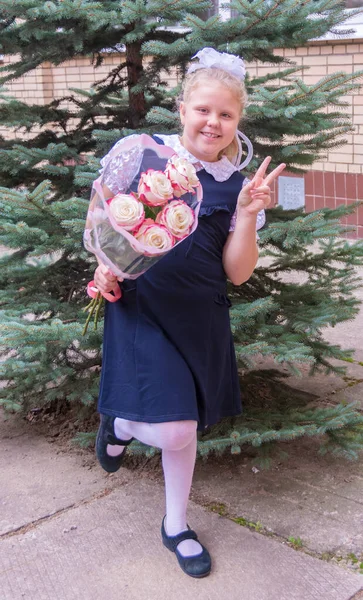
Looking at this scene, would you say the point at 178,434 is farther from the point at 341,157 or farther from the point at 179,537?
the point at 341,157

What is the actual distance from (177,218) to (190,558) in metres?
1.29

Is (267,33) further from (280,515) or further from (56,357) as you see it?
(280,515)

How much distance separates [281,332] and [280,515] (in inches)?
33.0

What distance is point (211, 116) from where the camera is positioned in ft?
8.97

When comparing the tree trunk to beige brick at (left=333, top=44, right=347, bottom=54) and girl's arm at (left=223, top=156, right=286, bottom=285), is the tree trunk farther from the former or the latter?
beige brick at (left=333, top=44, right=347, bottom=54)

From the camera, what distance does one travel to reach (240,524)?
324 cm

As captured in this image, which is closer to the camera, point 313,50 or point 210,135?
point 210,135

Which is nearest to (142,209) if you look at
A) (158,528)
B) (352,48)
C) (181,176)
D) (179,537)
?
(181,176)

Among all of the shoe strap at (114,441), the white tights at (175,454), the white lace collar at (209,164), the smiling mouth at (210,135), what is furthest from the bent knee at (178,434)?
the smiling mouth at (210,135)

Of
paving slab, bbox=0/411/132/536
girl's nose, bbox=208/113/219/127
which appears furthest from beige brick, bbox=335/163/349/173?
girl's nose, bbox=208/113/219/127

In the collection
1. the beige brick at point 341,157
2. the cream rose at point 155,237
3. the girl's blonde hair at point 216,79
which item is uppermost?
the girl's blonde hair at point 216,79

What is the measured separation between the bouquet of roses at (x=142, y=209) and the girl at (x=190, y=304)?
0.19 feet

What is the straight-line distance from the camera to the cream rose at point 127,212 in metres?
2.45

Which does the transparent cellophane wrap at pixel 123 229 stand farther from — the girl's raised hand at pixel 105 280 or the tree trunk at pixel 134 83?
the tree trunk at pixel 134 83
